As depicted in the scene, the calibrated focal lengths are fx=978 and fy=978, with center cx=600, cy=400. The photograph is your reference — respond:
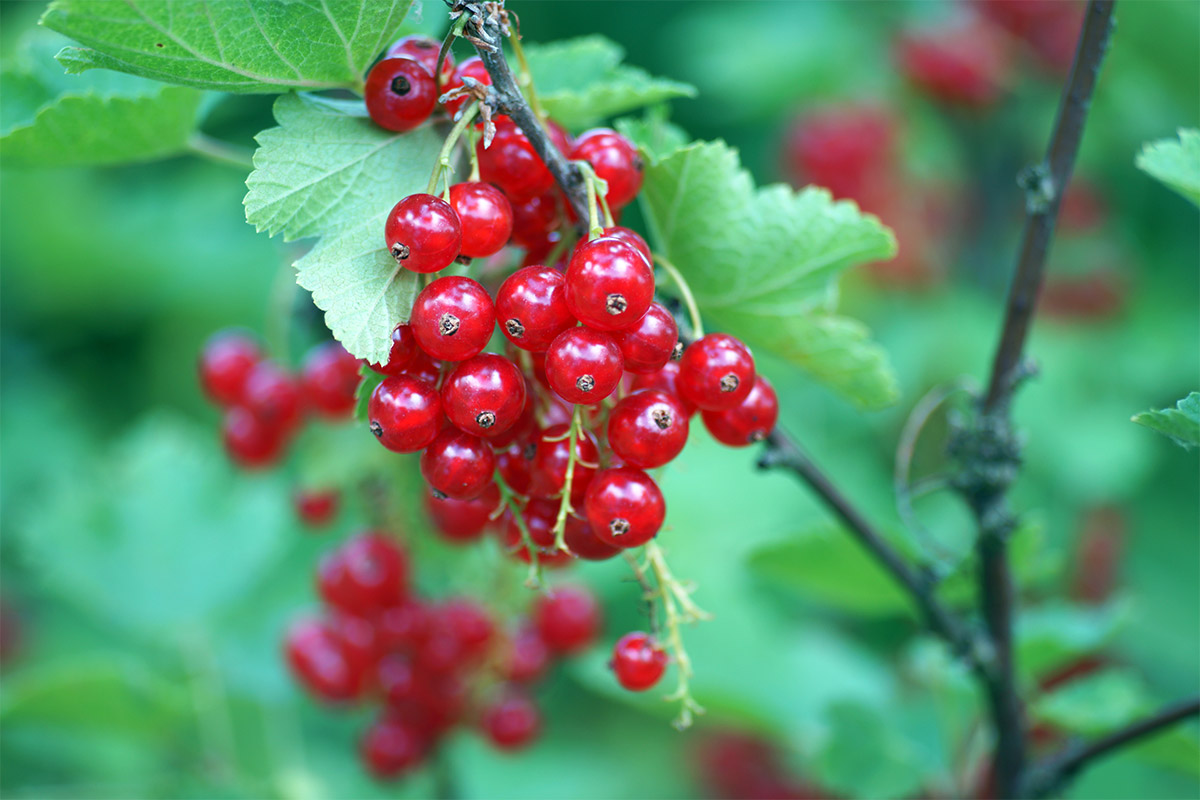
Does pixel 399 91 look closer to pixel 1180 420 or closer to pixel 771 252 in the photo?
pixel 771 252

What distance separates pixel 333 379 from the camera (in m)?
1.45

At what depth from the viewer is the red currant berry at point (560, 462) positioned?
897mm

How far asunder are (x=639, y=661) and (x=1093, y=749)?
2.08ft

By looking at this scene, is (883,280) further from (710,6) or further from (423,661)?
(423,661)

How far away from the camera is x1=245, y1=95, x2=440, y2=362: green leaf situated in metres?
0.84

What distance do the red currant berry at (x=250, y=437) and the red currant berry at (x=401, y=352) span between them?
77cm

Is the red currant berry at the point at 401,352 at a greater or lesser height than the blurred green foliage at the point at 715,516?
greater

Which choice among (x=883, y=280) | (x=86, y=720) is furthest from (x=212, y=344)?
(x=883, y=280)

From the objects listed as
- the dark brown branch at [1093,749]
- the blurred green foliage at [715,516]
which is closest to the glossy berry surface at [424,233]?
the blurred green foliage at [715,516]

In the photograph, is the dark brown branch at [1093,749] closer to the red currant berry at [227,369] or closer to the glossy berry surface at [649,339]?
the glossy berry surface at [649,339]

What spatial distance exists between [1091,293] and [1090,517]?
616mm

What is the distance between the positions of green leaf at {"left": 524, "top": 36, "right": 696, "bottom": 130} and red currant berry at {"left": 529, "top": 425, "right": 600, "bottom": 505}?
A: 351mm

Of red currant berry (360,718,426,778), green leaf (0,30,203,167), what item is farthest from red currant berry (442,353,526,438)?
red currant berry (360,718,426,778)

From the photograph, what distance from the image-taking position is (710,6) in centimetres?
373
